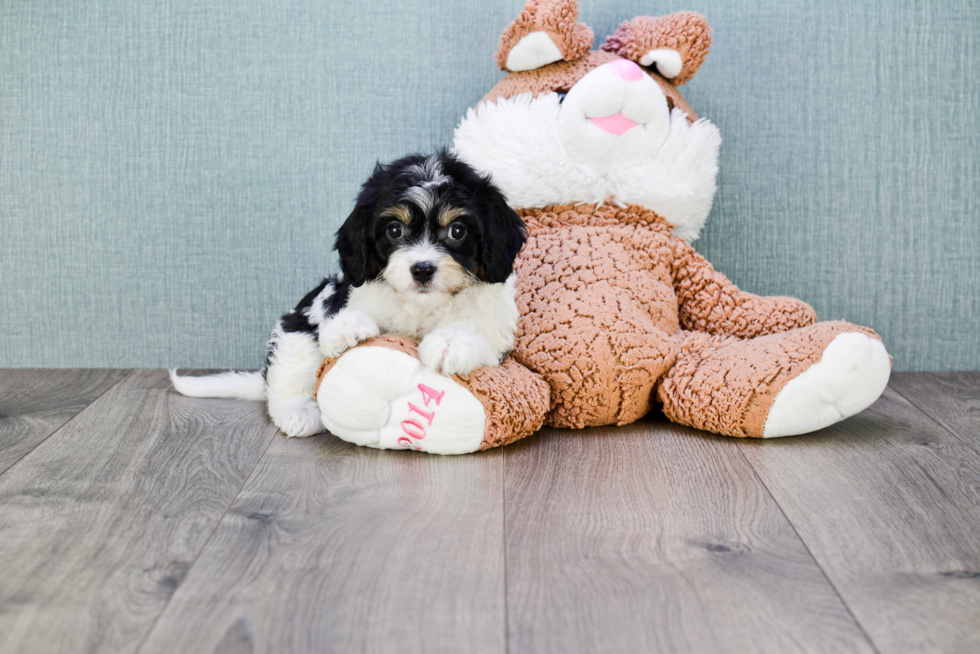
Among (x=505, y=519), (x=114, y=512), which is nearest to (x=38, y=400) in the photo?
(x=114, y=512)

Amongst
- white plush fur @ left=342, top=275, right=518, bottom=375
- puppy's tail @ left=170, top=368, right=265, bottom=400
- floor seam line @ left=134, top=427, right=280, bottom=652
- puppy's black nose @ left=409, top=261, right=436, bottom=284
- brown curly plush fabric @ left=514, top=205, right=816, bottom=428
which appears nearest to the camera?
floor seam line @ left=134, top=427, right=280, bottom=652

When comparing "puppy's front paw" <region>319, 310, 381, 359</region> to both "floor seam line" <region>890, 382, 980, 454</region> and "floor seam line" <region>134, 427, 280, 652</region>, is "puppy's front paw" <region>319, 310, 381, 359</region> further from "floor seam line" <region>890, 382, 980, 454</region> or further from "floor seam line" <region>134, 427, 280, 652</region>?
"floor seam line" <region>890, 382, 980, 454</region>

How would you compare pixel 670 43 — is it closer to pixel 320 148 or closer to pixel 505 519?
pixel 320 148

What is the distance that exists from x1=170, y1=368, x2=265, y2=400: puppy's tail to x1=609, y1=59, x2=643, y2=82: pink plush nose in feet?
4.22

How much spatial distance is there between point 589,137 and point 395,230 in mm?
683

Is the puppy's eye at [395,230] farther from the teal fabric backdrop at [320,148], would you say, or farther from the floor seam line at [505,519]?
the teal fabric backdrop at [320,148]

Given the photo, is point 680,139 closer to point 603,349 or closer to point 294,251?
point 603,349

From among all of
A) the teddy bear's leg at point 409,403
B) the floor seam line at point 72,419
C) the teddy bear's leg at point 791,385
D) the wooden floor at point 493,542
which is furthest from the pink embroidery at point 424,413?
the floor seam line at point 72,419

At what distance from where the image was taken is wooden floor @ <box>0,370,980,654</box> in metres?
1.05

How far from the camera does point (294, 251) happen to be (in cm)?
255

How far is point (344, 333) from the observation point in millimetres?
1728

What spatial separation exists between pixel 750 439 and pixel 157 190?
1.92 m

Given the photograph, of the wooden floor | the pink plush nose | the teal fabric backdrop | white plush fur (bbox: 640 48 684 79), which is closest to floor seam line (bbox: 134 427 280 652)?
the wooden floor

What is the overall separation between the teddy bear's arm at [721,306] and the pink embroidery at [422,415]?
85 cm
